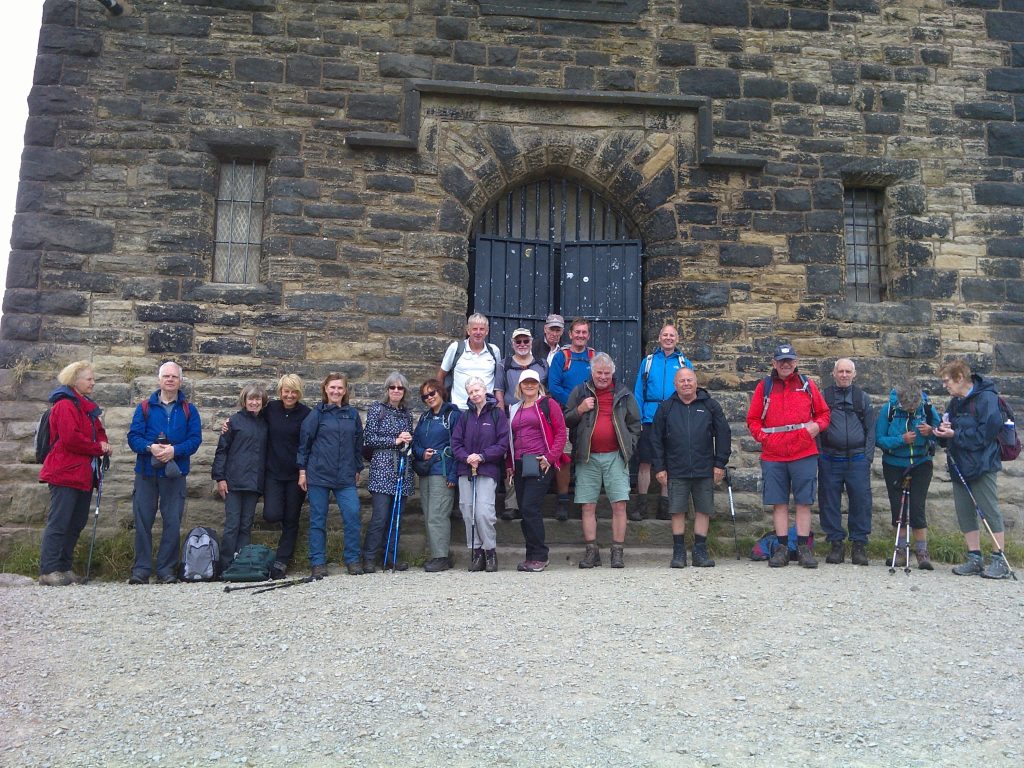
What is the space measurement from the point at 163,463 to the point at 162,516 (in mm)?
503

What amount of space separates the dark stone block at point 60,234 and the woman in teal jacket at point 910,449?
23.0ft

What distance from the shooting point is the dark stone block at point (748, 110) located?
26.7ft

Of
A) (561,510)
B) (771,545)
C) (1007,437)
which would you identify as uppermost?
(1007,437)

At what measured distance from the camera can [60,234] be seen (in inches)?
288

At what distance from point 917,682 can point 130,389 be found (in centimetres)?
643

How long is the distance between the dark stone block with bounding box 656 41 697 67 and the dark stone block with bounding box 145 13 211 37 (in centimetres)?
435

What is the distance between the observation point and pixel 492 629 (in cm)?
467

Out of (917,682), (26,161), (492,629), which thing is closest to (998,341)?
(917,682)

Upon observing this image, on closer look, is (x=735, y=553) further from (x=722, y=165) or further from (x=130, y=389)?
(x=130, y=389)

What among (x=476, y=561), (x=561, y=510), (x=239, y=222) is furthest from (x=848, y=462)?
(x=239, y=222)

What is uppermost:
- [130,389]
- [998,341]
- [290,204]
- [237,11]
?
[237,11]

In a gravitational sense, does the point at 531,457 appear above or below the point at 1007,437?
below

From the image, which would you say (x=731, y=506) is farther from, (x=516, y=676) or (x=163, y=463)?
(x=163, y=463)

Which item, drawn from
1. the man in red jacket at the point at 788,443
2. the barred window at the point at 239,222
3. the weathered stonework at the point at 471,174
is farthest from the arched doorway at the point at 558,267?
the barred window at the point at 239,222
